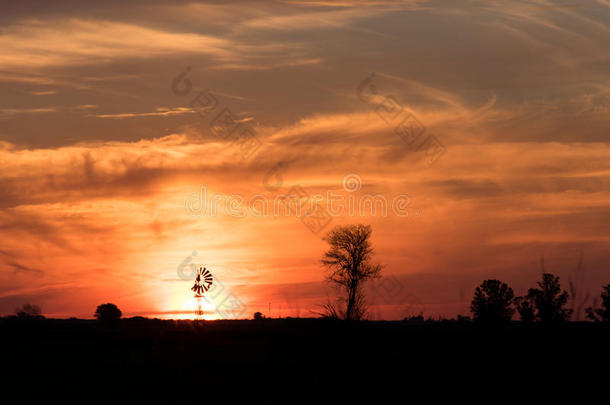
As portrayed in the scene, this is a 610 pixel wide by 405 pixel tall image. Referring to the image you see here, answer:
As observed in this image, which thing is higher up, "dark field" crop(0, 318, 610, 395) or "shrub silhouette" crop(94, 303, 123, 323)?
"shrub silhouette" crop(94, 303, 123, 323)

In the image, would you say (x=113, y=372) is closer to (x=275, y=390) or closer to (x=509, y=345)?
(x=275, y=390)

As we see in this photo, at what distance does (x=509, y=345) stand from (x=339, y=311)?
66.0 feet

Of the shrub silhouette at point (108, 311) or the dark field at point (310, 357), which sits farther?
the shrub silhouette at point (108, 311)

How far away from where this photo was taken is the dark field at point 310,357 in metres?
25.8

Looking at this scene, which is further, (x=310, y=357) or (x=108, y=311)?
(x=108, y=311)

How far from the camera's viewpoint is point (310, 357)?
32969 millimetres

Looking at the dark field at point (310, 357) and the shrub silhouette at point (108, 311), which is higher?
the shrub silhouette at point (108, 311)

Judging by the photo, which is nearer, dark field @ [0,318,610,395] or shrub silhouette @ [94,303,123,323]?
dark field @ [0,318,610,395]

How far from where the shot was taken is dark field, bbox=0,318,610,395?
2580 centimetres

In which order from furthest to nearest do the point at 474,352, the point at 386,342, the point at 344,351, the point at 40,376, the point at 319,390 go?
the point at 386,342 < the point at 344,351 < the point at 474,352 < the point at 40,376 < the point at 319,390

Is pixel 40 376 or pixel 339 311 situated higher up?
pixel 339 311

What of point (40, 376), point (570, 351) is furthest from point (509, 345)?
point (40, 376)

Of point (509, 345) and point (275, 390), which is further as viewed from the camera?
point (509, 345)

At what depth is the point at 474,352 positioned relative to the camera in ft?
110
